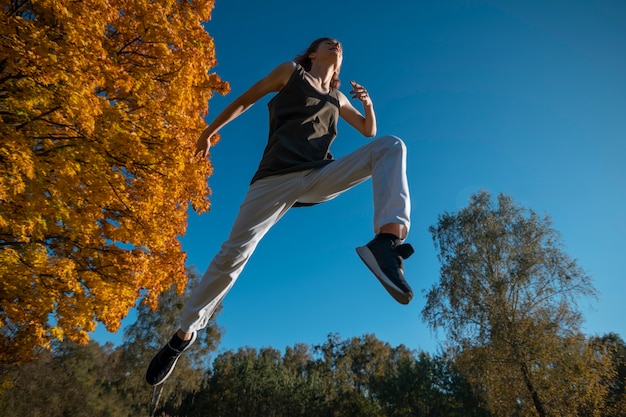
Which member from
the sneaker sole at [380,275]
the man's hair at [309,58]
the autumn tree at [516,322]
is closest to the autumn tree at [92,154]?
the man's hair at [309,58]

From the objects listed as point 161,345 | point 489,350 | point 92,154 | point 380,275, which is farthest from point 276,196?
point 161,345

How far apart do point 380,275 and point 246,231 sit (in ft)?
2.90

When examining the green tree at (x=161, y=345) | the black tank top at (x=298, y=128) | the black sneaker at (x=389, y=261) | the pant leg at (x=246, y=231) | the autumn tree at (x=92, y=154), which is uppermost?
the green tree at (x=161, y=345)

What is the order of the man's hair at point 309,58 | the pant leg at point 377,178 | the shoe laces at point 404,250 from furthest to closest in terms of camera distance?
the man's hair at point 309,58, the pant leg at point 377,178, the shoe laces at point 404,250

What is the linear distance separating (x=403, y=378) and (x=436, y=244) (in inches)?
877

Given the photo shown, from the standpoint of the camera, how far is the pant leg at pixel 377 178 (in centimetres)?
174

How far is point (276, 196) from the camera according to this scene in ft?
6.82

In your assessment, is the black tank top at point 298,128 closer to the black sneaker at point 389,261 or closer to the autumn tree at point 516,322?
the black sneaker at point 389,261

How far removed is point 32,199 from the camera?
15.8 feet

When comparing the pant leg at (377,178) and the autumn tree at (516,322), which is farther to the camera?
the autumn tree at (516,322)

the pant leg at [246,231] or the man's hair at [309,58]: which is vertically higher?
the man's hair at [309,58]

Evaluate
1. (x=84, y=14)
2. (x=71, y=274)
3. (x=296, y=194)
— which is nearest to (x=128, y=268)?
(x=71, y=274)

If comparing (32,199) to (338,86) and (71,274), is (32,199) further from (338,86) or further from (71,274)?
(338,86)

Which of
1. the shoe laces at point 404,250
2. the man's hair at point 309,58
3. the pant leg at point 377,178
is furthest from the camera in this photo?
the man's hair at point 309,58
